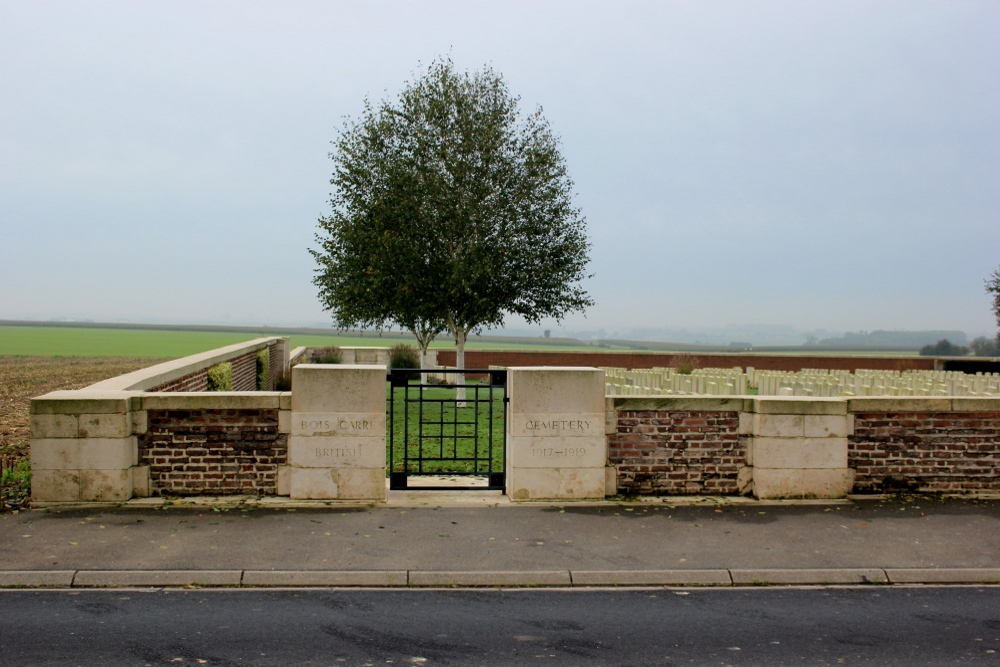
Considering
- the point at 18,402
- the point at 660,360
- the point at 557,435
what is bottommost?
the point at 18,402

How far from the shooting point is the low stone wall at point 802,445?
9.30 metres

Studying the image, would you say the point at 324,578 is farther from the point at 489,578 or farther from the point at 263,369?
the point at 263,369

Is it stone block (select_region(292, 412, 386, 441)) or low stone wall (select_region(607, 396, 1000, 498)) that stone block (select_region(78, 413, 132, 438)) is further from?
low stone wall (select_region(607, 396, 1000, 498))

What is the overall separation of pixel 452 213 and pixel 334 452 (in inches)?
656

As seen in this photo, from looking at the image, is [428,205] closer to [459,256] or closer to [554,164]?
[459,256]

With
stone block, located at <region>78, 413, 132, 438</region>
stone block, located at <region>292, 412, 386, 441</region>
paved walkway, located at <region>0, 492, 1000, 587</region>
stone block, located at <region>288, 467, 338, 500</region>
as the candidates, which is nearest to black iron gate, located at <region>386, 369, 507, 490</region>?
stone block, located at <region>292, 412, 386, 441</region>

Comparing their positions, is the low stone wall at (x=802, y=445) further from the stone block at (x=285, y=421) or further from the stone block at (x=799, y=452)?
the stone block at (x=285, y=421)

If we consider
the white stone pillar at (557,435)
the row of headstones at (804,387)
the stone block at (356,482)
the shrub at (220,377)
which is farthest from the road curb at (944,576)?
the shrub at (220,377)

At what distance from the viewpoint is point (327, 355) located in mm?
39406

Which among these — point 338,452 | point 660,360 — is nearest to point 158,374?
point 338,452

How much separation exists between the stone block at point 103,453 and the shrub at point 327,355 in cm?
2960

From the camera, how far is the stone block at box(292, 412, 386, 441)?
29.2 ft

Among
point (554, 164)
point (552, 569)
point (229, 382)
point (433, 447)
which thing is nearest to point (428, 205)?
point (554, 164)

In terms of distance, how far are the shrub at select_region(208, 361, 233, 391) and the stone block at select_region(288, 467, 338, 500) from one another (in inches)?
300
